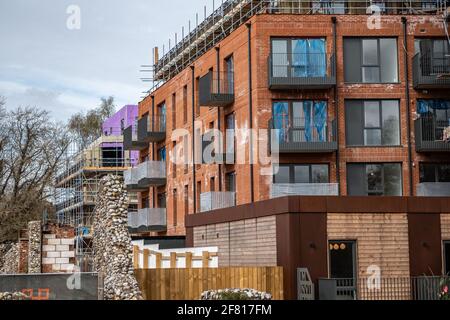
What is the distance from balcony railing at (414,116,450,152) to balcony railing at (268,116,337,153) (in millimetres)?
4330

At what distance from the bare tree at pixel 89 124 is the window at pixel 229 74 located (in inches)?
1812

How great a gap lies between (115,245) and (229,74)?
23444 mm

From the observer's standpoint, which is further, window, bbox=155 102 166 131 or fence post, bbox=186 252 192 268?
window, bbox=155 102 166 131

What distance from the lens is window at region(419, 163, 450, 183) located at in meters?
45.5

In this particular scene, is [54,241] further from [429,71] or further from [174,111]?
[429,71]

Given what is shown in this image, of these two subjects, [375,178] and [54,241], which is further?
[375,178]

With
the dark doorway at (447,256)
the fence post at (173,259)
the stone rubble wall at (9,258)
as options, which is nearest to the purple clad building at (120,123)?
the stone rubble wall at (9,258)

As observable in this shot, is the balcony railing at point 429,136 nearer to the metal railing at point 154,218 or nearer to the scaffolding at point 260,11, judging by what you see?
the scaffolding at point 260,11

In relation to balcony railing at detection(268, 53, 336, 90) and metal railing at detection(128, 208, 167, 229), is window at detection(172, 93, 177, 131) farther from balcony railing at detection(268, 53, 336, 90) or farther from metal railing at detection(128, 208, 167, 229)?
balcony railing at detection(268, 53, 336, 90)

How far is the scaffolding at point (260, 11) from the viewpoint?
Answer: 154 feet

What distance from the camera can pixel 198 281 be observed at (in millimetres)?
29844

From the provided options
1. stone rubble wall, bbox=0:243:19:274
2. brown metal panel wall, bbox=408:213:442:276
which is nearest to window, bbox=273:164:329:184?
brown metal panel wall, bbox=408:213:442:276

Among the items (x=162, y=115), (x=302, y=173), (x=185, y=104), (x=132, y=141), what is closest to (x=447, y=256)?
(x=302, y=173)

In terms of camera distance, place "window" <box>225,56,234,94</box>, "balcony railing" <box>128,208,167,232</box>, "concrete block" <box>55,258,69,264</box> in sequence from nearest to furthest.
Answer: "concrete block" <box>55,258,69,264</box>
"window" <box>225,56,234,94</box>
"balcony railing" <box>128,208,167,232</box>
